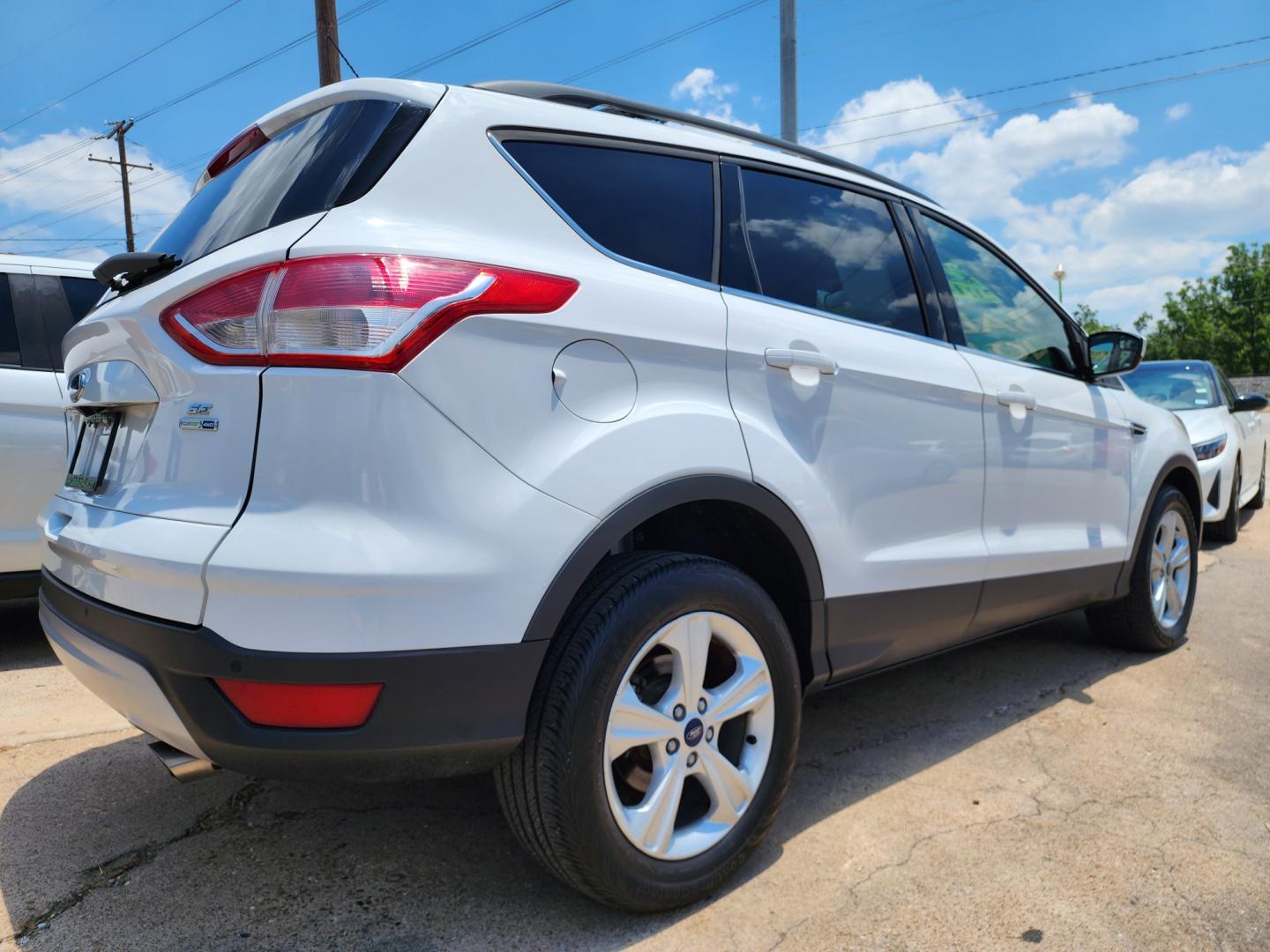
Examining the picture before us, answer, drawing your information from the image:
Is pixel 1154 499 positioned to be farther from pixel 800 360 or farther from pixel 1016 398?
pixel 800 360

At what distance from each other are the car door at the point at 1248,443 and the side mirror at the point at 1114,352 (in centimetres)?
483

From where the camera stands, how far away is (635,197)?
7.39 feet

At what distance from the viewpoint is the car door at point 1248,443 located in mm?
8180

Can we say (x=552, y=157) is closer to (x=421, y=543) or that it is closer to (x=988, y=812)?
(x=421, y=543)

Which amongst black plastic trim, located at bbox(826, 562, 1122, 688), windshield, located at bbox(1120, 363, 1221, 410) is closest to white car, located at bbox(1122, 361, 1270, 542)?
windshield, located at bbox(1120, 363, 1221, 410)

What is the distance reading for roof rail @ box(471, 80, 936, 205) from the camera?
2211mm

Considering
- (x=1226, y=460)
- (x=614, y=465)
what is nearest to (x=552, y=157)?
(x=614, y=465)

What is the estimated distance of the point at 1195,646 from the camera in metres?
4.49

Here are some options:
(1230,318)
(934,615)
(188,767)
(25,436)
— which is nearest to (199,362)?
(188,767)

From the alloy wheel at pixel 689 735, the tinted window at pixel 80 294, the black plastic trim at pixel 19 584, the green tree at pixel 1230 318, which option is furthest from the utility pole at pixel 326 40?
the green tree at pixel 1230 318

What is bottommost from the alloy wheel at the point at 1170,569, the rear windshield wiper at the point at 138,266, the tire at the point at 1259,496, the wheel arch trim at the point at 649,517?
the tire at the point at 1259,496

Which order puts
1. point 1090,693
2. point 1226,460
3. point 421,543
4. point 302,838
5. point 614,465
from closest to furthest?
point 421,543, point 614,465, point 302,838, point 1090,693, point 1226,460

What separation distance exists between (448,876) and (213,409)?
4.12 feet

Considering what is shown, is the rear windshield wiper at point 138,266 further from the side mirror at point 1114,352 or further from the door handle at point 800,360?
the side mirror at point 1114,352
